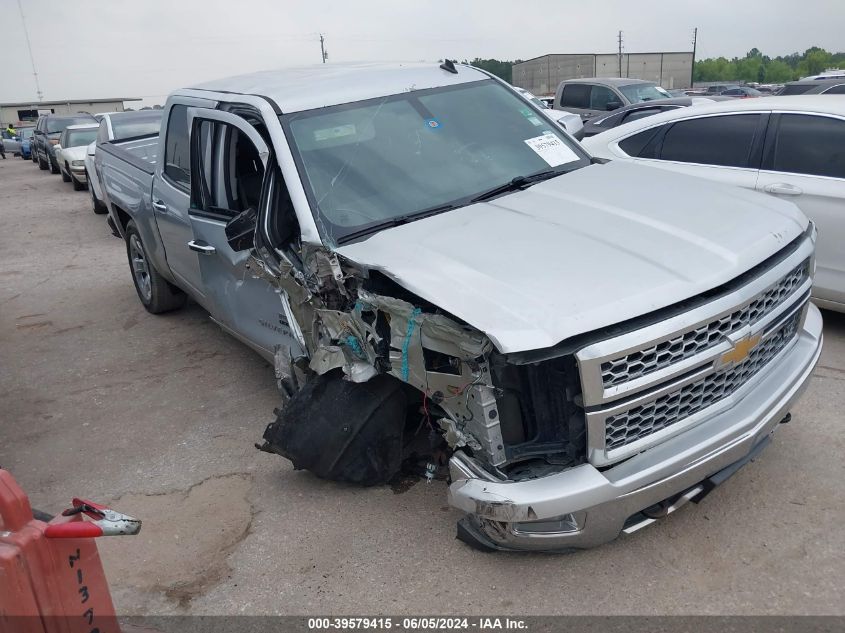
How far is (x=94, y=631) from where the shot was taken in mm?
2217

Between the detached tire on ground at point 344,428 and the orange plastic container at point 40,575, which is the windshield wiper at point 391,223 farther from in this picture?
the orange plastic container at point 40,575

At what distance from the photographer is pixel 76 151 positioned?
1600cm

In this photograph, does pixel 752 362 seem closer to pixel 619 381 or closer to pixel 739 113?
pixel 619 381

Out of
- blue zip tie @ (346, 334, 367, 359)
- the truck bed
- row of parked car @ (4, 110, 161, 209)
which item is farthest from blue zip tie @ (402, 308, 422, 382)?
row of parked car @ (4, 110, 161, 209)

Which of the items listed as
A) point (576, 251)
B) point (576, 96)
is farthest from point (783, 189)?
point (576, 96)

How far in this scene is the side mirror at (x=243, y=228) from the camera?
150 inches

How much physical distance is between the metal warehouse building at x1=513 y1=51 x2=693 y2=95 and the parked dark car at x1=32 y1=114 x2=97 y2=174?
3325 centimetres

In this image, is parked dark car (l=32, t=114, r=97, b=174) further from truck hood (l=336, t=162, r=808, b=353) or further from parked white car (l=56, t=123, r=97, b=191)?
truck hood (l=336, t=162, r=808, b=353)

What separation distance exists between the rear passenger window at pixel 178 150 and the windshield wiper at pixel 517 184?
2.16 meters

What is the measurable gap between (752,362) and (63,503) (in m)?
3.51

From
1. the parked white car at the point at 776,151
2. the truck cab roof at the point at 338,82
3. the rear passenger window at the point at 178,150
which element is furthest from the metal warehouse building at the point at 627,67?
the truck cab roof at the point at 338,82

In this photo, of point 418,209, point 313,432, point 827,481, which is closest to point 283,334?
point 313,432

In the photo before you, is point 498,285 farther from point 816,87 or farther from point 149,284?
point 816,87

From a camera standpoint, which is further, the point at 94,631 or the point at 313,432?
the point at 313,432
